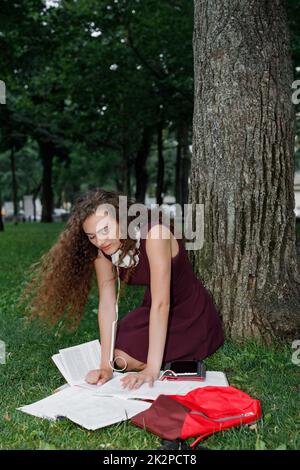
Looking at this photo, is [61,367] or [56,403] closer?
[56,403]

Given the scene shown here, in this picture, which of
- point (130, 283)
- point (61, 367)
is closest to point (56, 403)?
point (61, 367)

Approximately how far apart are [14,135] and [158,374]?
2693cm

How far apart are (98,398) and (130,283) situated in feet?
3.54

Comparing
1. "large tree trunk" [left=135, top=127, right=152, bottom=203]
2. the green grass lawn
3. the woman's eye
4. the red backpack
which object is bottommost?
the green grass lawn

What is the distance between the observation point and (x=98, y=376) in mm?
3973

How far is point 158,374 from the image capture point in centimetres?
397

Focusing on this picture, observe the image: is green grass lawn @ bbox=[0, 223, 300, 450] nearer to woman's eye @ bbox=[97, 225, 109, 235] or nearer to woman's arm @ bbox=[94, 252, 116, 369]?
woman's arm @ bbox=[94, 252, 116, 369]

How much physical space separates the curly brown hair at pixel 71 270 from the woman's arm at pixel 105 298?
2.0 inches

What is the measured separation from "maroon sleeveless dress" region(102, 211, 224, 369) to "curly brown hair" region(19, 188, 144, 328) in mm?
212

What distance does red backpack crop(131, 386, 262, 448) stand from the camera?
3.11 metres

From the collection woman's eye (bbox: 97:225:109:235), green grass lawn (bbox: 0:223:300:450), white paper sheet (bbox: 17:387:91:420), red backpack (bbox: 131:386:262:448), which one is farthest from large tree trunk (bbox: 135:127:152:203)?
red backpack (bbox: 131:386:262:448)

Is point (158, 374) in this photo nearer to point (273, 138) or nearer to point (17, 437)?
point (17, 437)

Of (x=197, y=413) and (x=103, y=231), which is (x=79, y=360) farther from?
(x=197, y=413)

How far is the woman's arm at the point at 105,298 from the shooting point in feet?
14.4
